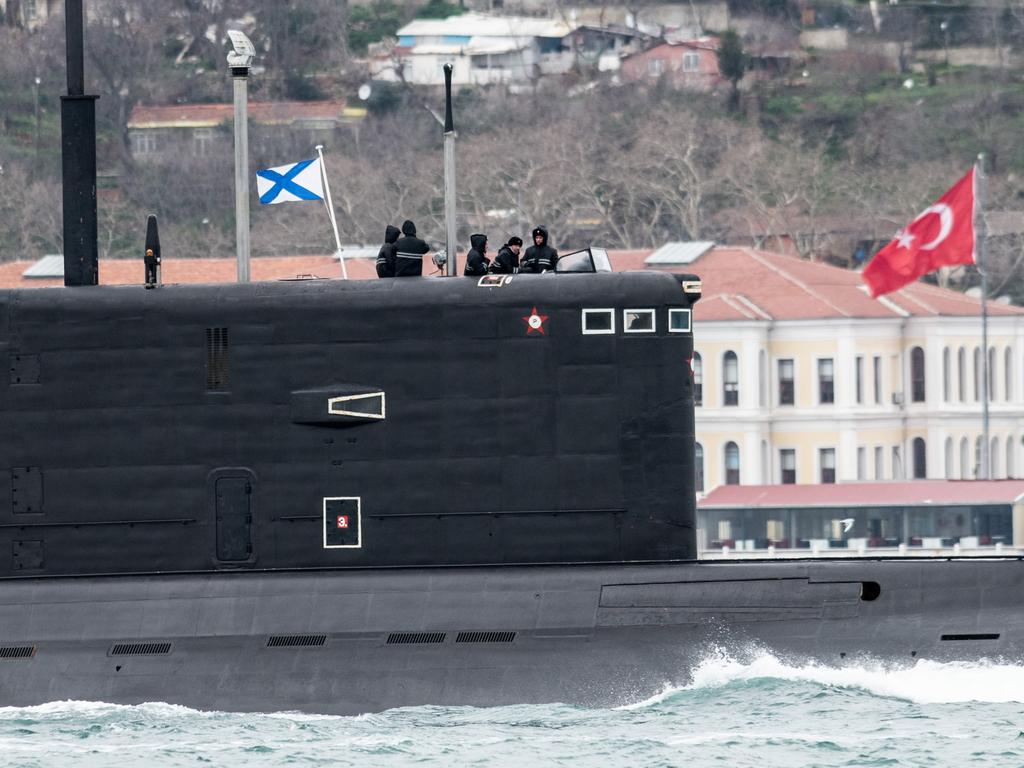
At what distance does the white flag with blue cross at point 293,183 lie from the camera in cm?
2333

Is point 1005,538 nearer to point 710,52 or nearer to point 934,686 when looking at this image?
point 934,686

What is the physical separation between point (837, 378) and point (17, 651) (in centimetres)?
6946

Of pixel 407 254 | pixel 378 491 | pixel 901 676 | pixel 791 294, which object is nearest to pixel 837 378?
pixel 791 294

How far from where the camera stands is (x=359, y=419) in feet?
70.9

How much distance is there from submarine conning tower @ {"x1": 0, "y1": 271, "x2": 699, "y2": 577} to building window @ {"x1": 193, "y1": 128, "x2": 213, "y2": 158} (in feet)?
358

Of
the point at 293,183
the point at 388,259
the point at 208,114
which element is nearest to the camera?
the point at 388,259

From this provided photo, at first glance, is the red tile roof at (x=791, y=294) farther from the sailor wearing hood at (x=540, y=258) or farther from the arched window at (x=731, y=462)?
the sailor wearing hood at (x=540, y=258)

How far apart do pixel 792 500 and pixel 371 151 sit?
55.9 metres

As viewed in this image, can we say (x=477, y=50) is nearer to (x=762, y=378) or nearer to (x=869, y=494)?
(x=762, y=378)

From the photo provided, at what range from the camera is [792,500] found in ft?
252

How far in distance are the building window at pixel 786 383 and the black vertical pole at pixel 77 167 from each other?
68670 millimetres

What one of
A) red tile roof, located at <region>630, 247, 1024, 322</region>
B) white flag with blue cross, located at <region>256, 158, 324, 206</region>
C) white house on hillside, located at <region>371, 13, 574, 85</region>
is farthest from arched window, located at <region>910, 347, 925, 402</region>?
white flag with blue cross, located at <region>256, 158, 324, 206</region>

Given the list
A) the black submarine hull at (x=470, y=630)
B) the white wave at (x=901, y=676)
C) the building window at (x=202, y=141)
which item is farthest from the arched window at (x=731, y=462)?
the white wave at (x=901, y=676)

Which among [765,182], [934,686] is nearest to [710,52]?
[765,182]
